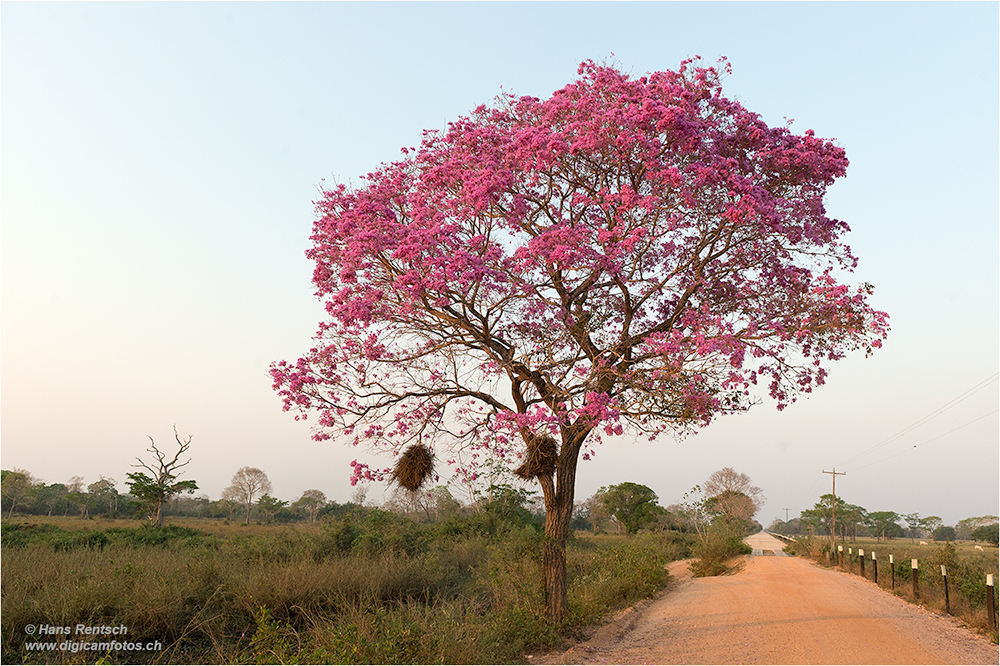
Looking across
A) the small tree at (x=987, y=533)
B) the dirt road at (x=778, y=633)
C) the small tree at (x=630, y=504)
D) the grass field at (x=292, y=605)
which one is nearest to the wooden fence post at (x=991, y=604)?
the dirt road at (x=778, y=633)

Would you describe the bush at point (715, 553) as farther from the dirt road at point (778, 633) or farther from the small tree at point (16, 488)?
the small tree at point (16, 488)

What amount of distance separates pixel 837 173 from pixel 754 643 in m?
7.18

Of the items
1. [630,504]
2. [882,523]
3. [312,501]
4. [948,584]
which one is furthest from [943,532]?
[948,584]

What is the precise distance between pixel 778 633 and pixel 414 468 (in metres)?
6.22

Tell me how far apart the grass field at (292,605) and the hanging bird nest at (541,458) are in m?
1.16

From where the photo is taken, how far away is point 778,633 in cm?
987

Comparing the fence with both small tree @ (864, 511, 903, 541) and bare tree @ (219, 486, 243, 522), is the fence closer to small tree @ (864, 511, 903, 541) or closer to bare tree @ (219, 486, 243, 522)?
bare tree @ (219, 486, 243, 522)

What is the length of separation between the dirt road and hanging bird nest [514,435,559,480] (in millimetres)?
2608

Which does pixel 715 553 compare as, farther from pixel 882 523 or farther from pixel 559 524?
pixel 882 523

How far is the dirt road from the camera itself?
8594 millimetres

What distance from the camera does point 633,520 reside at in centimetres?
5694

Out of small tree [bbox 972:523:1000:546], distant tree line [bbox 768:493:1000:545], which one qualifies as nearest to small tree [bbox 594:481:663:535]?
distant tree line [bbox 768:493:1000:545]

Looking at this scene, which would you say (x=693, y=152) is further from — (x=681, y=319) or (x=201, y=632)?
(x=201, y=632)

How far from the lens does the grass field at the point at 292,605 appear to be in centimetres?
750
